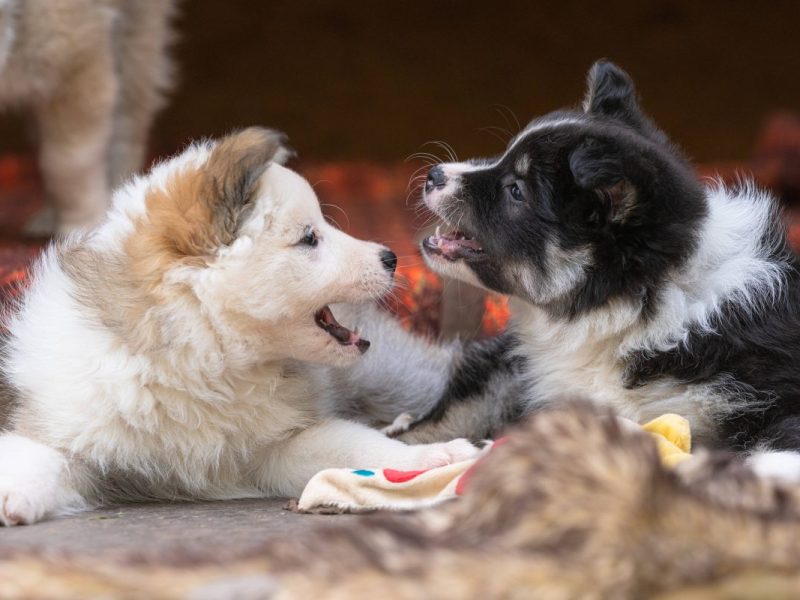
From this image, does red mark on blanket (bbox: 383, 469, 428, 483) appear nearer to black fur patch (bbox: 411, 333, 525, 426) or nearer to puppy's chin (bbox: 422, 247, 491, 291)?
puppy's chin (bbox: 422, 247, 491, 291)

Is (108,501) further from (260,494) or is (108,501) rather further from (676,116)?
(676,116)

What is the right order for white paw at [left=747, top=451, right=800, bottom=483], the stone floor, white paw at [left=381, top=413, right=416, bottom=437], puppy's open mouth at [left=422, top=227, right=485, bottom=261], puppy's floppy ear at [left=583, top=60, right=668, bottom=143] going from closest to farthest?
the stone floor, white paw at [left=747, top=451, right=800, bottom=483], puppy's open mouth at [left=422, top=227, right=485, bottom=261], puppy's floppy ear at [left=583, top=60, right=668, bottom=143], white paw at [left=381, top=413, right=416, bottom=437]

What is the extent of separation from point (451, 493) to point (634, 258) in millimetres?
757

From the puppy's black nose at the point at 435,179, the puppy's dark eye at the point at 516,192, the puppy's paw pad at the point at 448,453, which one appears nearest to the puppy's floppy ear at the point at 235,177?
the puppy's black nose at the point at 435,179

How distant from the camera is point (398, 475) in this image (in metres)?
2.59

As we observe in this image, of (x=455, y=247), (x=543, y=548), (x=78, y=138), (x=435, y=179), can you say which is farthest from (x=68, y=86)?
(x=543, y=548)

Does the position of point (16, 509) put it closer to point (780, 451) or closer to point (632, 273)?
A: point (632, 273)

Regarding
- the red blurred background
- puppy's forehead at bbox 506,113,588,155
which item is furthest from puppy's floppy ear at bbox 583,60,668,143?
the red blurred background

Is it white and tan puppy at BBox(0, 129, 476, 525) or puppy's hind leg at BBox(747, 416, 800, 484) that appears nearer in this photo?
puppy's hind leg at BBox(747, 416, 800, 484)

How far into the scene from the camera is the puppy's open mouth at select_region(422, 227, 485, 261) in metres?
2.97

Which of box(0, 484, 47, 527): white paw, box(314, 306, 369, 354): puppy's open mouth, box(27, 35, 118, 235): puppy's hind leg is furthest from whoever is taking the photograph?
box(27, 35, 118, 235): puppy's hind leg

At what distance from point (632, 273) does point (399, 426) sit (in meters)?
0.92

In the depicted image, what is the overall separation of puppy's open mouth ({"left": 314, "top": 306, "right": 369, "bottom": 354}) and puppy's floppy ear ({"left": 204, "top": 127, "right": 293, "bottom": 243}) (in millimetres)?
335

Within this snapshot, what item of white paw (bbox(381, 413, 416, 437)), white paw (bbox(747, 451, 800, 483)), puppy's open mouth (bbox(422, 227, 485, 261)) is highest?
puppy's open mouth (bbox(422, 227, 485, 261))
